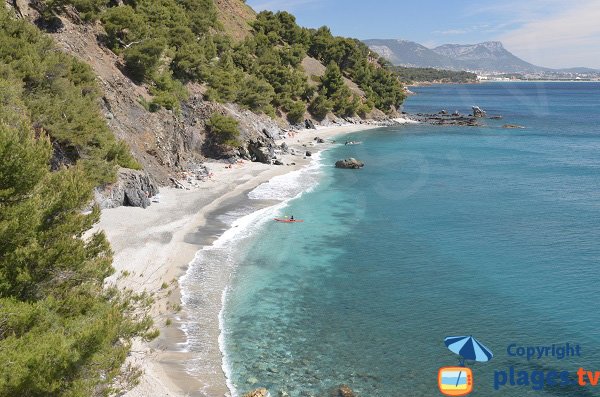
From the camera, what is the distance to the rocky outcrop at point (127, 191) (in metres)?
35.3

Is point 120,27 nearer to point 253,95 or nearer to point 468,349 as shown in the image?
point 253,95

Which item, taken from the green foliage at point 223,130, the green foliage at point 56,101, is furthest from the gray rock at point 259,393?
the green foliage at point 223,130

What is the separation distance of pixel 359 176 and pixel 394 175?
4433 mm

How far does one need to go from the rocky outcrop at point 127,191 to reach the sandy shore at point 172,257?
91 centimetres

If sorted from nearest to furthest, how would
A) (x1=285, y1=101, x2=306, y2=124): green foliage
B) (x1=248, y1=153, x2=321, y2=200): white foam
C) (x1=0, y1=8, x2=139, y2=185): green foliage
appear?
(x1=0, y1=8, x2=139, y2=185): green foliage, (x1=248, y1=153, x2=321, y2=200): white foam, (x1=285, y1=101, x2=306, y2=124): green foliage

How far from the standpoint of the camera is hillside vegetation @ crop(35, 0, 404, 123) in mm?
52969

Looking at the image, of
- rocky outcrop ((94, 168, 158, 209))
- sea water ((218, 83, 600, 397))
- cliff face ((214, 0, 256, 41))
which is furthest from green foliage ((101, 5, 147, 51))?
cliff face ((214, 0, 256, 41))

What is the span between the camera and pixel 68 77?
38594mm

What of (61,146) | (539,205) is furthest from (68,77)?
(539,205)

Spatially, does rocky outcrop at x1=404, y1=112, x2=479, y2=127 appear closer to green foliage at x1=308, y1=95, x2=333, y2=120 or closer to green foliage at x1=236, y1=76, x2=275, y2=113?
green foliage at x1=308, y1=95, x2=333, y2=120

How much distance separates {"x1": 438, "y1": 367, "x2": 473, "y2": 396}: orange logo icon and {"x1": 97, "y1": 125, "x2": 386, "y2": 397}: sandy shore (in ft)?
27.0

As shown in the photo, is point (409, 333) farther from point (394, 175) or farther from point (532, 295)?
point (394, 175)

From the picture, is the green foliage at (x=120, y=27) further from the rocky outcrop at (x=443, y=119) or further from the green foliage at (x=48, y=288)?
the rocky outcrop at (x=443, y=119)

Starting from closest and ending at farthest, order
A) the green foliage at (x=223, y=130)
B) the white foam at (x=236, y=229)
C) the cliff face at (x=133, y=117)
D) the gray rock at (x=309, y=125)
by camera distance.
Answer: the white foam at (x=236, y=229), the cliff face at (x=133, y=117), the green foliage at (x=223, y=130), the gray rock at (x=309, y=125)
